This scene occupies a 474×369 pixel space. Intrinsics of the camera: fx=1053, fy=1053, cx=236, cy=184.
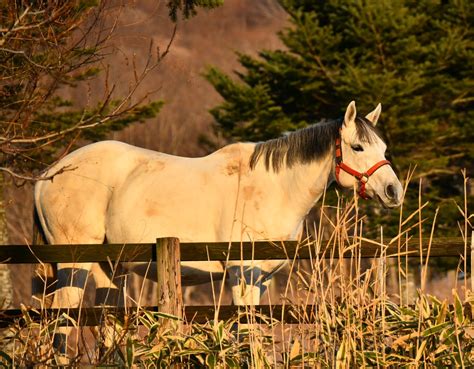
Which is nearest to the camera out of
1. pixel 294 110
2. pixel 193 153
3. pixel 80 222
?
pixel 80 222

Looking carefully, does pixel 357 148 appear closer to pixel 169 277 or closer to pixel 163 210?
pixel 163 210

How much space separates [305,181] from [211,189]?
0.78 metres

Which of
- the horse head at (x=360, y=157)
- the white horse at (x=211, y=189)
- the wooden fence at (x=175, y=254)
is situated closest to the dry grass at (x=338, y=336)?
the wooden fence at (x=175, y=254)

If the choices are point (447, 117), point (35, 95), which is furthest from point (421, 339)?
point (447, 117)

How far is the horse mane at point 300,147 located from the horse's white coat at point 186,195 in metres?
0.05

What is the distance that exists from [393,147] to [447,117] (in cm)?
186

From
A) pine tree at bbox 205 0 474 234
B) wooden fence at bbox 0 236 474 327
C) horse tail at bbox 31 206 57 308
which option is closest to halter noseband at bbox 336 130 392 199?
wooden fence at bbox 0 236 474 327

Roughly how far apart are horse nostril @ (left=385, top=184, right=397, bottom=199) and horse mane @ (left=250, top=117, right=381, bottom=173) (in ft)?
1.78

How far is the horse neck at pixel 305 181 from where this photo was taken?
8594 mm

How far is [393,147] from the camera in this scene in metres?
21.4

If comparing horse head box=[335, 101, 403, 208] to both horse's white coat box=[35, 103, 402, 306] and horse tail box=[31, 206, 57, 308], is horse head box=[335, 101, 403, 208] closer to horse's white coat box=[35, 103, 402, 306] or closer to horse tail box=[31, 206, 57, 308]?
horse's white coat box=[35, 103, 402, 306]

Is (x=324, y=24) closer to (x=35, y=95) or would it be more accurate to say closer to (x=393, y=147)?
(x=393, y=147)

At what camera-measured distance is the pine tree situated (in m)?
20.5

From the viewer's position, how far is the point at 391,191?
8312mm
